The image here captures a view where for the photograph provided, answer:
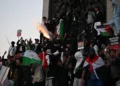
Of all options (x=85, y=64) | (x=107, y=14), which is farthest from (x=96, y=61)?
(x=107, y=14)

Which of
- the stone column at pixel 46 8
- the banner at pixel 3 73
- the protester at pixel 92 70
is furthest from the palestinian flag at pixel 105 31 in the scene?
the stone column at pixel 46 8

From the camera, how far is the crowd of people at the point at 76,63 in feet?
35.0

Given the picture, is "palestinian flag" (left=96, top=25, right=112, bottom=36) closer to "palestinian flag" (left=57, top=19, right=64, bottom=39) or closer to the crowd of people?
the crowd of people

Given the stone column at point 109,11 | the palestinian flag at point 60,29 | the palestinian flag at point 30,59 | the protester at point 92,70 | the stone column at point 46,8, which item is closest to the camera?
the protester at point 92,70

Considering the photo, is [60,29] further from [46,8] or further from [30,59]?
[30,59]

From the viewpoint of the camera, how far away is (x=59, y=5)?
2058cm

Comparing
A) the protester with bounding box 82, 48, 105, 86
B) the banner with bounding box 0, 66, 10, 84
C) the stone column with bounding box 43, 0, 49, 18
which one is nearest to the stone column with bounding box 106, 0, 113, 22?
the stone column with bounding box 43, 0, 49, 18

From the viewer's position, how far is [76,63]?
477 inches

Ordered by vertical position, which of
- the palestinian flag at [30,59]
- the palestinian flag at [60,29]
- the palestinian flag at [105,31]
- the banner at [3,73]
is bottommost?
the banner at [3,73]

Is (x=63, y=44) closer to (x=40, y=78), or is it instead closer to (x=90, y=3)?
(x=90, y=3)

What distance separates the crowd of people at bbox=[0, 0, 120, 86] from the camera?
10672mm

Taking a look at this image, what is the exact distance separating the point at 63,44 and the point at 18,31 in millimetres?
6817

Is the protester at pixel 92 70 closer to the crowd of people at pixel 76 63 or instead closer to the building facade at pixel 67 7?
the crowd of people at pixel 76 63

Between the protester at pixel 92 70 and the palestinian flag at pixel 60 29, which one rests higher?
the palestinian flag at pixel 60 29
